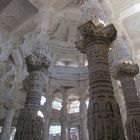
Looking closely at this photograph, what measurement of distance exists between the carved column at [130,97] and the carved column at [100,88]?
7.49ft

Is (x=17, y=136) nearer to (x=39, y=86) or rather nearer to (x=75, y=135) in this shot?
(x=39, y=86)

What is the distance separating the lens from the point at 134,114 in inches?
251

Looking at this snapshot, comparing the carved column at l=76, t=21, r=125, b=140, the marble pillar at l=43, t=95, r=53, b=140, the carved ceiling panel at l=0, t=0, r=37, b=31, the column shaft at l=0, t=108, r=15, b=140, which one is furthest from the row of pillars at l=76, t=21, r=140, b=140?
the marble pillar at l=43, t=95, r=53, b=140

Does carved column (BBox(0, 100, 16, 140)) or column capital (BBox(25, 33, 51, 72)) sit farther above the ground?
column capital (BBox(25, 33, 51, 72))

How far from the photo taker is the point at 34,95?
6590 millimetres

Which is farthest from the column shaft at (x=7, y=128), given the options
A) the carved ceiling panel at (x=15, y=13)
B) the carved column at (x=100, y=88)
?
the carved column at (x=100, y=88)

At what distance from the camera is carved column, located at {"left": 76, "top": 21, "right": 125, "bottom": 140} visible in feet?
12.7

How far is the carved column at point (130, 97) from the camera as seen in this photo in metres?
6.06

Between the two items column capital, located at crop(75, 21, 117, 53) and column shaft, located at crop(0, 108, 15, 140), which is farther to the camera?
column shaft, located at crop(0, 108, 15, 140)

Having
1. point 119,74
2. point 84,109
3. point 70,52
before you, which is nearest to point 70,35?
point 70,52

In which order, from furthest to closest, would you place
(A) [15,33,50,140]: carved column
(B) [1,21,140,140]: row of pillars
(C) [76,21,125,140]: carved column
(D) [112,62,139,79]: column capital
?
(D) [112,62,139,79]: column capital, (A) [15,33,50,140]: carved column, (B) [1,21,140,140]: row of pillars, (C) [76,21,125,140]: carved column

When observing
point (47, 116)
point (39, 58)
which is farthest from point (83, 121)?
point (39, 58)

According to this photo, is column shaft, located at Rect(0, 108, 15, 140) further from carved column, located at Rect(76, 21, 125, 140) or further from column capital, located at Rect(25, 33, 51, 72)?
carved column, located at Rect(76, 21, 125, 140)

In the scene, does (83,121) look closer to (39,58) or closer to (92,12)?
(39,58)
